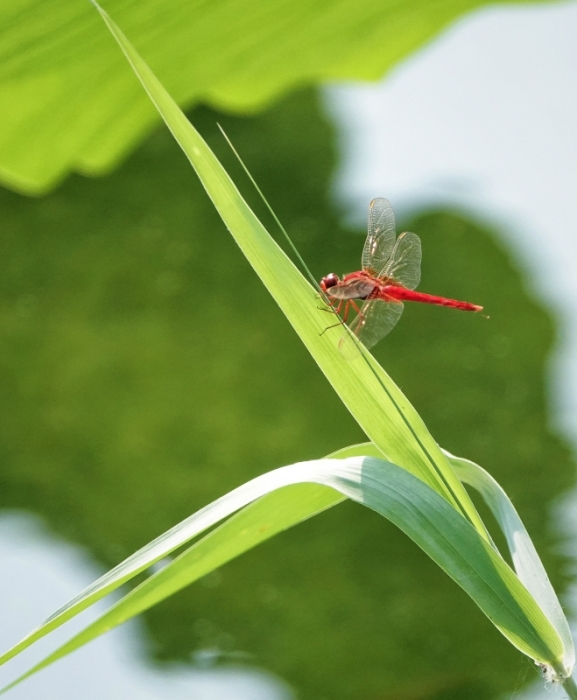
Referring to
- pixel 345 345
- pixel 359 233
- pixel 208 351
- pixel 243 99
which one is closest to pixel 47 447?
pixel 208 351

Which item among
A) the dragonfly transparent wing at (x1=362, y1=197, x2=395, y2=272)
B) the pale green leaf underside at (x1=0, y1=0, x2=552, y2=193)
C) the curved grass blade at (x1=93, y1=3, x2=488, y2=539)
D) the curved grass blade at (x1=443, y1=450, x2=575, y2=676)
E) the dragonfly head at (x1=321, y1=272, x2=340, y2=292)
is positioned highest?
the pale green leaf underside at (x1=0, y1=0, x2=552, y2=193)

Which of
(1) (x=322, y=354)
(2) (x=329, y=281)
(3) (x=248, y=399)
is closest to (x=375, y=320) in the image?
(2) (x=329, y=281)

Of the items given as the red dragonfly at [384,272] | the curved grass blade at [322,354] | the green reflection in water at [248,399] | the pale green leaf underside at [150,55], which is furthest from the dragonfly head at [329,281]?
the green reflection in water at [248,399]

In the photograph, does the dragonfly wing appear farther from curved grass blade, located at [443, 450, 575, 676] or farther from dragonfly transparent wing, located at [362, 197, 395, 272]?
curved grass blade, located at [443, 450, 575, 676]

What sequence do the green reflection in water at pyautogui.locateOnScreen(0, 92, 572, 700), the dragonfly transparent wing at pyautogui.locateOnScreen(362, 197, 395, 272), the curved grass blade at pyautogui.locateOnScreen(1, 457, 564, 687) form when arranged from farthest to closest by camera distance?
the green reflection in water at pyautogui.locateOnScreen(0, 92, 572, 700), the dragonfly transparent wing at pyautogui.locateOnScreen(362, 197, 395, 272), the curved grass blade at pyautogui.locateOnScreen(1, 457, 564, 687)

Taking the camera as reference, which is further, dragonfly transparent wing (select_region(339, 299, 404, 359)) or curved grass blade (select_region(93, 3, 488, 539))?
dragonfly transparent wing (select_region(339, 299, 404, 359))

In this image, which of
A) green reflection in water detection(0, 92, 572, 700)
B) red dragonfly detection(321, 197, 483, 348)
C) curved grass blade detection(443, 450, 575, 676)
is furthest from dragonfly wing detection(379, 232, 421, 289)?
green reflection in water detection(0, 92, 572, 700)

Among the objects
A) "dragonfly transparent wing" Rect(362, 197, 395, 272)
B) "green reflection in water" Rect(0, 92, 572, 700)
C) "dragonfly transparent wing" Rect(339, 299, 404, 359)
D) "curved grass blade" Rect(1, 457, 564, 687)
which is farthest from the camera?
"green reflection in water" Rect(0, 92, 572, 700)
